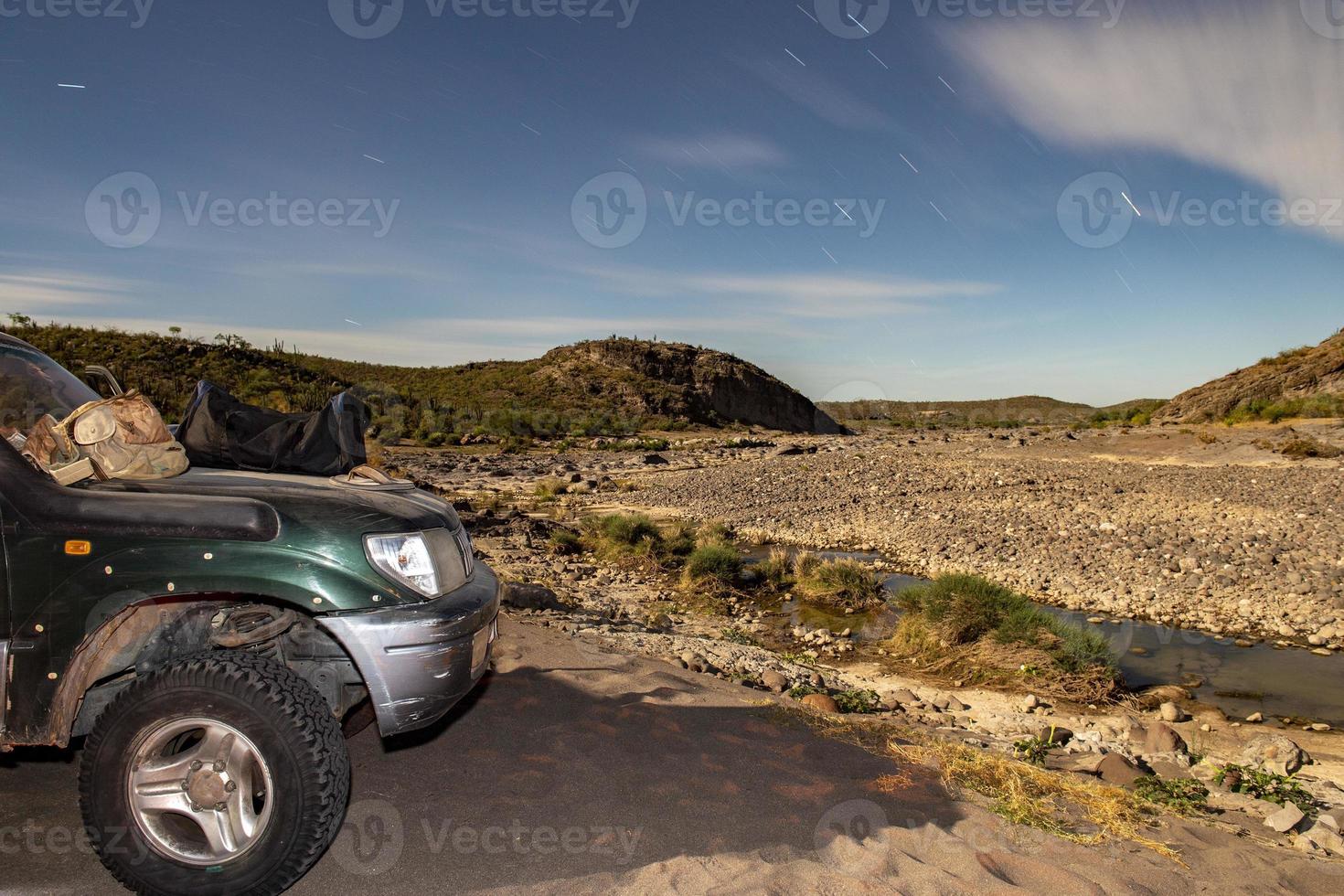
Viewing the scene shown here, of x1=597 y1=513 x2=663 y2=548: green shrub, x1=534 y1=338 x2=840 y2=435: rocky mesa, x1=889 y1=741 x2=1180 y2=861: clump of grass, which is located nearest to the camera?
x1=889 y1=741 x2=1180 y2=861: clump of grass

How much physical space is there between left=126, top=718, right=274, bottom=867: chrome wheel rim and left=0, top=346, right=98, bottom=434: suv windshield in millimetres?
1906

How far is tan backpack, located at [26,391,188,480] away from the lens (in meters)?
3.31

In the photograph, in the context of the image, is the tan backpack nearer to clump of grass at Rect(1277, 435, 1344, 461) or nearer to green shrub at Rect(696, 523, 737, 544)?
green shrub at Rect(696, 523, 737, 544)

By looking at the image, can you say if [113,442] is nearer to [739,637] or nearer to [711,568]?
→ [739,637]

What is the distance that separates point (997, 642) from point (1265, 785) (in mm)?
3474

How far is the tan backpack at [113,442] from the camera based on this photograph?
10.8 feet

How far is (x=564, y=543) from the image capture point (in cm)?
1541

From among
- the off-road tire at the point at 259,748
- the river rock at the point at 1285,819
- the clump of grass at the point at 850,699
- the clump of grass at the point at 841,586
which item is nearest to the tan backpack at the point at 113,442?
the off-road tire at the point at 259,748

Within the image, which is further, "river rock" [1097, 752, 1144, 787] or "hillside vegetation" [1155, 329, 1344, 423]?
"hillside vegetation" [1155, 329, 1344, 423]

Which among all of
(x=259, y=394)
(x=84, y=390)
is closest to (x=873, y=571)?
(x=84, y=390)

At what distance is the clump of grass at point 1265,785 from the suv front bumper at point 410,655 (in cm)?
541

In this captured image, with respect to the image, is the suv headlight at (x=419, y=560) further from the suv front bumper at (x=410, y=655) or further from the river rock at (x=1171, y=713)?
the river rock at (x=1171, y=713)

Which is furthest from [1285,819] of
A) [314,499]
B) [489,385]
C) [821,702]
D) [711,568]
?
[489,385]

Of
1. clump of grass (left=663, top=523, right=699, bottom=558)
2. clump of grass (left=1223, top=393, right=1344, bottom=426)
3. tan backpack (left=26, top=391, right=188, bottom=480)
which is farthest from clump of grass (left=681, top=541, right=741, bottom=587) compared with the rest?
clump of grass (left=1223, top=393, right=1344, bottom=426)
